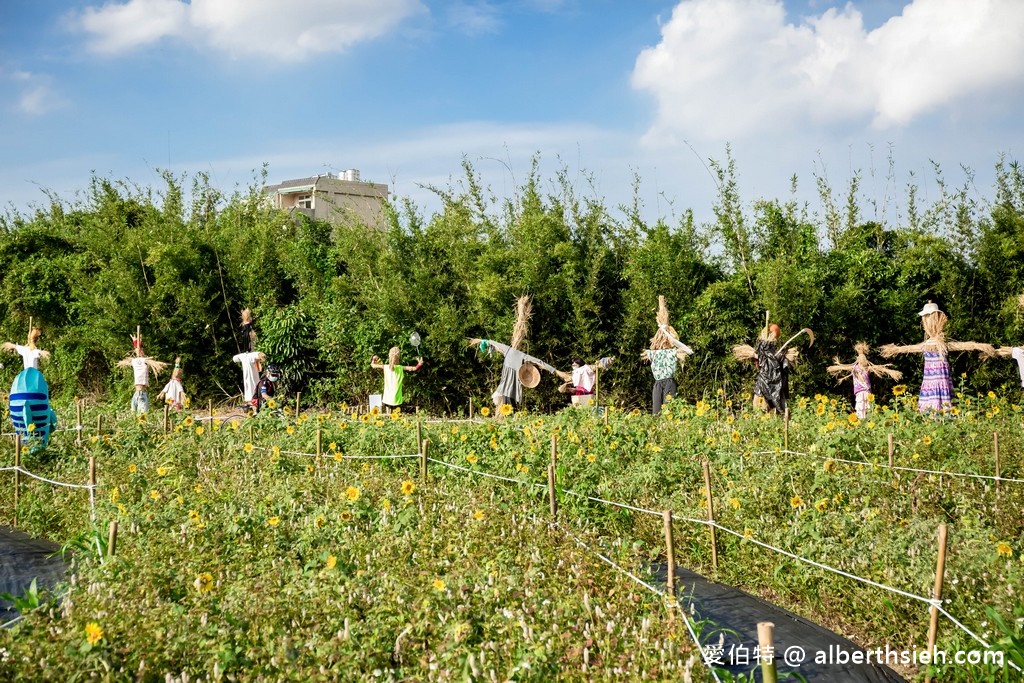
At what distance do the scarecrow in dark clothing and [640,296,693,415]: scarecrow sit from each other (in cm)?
78

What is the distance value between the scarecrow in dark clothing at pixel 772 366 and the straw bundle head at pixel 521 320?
8.85ft

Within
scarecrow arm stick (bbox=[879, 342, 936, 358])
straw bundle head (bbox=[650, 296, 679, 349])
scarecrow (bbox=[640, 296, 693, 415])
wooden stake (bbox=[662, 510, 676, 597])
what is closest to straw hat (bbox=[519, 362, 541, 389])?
scarecrow (bbox=[640, 296, 693, 415])

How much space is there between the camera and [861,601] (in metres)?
5.00

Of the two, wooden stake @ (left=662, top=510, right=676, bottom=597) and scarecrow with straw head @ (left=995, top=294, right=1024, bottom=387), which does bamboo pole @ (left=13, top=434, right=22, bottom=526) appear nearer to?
wooden stake @ (left=662, top=510, right=676, bottom=597)

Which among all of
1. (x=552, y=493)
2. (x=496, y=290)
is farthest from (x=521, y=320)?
(x=552, y=493)

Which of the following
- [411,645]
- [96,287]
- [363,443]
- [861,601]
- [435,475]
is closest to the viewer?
[411,645]

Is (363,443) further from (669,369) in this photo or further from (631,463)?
(669,369)

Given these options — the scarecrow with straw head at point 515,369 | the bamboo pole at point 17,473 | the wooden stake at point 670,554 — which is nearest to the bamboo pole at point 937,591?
the wooden stake at point 670,554

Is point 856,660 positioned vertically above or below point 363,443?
below

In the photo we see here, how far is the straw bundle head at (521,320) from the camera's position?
11867 millimetres

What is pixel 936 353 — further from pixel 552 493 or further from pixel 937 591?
pixel 937 591

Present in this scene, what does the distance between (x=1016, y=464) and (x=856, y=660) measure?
3820mm

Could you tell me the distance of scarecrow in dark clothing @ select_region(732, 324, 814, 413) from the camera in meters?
10.5

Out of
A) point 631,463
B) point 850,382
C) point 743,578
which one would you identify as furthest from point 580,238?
point 743,578
